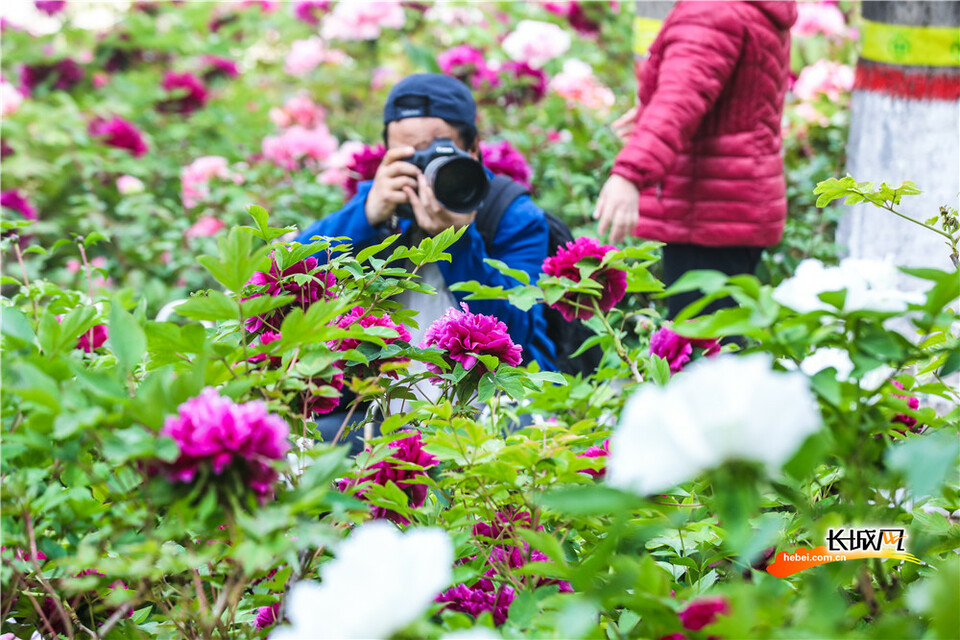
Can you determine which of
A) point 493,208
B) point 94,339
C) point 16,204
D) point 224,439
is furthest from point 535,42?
point 224,439

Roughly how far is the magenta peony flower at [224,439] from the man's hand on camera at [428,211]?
1.20 metres

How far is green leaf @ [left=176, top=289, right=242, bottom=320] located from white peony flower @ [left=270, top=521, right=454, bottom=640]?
27cm

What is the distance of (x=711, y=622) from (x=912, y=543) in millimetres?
194

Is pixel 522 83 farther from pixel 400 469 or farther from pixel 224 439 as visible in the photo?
pixel 224 439

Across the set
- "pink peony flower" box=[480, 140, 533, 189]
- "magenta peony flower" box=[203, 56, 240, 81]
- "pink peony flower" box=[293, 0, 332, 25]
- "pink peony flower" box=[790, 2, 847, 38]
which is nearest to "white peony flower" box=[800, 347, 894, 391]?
"pink peony flower" box=[480, 140, 533, 189]

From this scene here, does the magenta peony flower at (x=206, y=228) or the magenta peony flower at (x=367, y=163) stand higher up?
the magenta peony flower at (x=367, y=163)

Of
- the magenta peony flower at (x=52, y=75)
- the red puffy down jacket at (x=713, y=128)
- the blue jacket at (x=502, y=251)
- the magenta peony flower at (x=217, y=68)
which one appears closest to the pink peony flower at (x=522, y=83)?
the red puffy down jacket at (x=713, y=128)

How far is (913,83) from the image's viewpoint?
2.29m

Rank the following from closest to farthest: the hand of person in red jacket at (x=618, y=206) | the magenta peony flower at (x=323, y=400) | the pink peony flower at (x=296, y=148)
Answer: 1. the magenta peony flower at (x=323, y=400)
2. the hand of person in red jacket at (x=618, y=206)
3. the pink peony flower at (x=296, y=148)

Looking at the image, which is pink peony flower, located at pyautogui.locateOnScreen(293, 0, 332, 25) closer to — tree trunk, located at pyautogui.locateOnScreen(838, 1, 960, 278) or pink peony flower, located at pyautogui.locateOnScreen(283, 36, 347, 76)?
pink peony flower, located at pyautogui.locateOnScreen(283, 36, 347, 76)

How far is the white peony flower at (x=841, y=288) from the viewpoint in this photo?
61 cm

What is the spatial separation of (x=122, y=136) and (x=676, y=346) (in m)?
2.74

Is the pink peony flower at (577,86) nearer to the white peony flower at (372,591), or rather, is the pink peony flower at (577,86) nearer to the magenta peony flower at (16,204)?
the magenta peony flower at (16,204)

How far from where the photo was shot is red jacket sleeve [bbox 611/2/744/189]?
6.27ft
